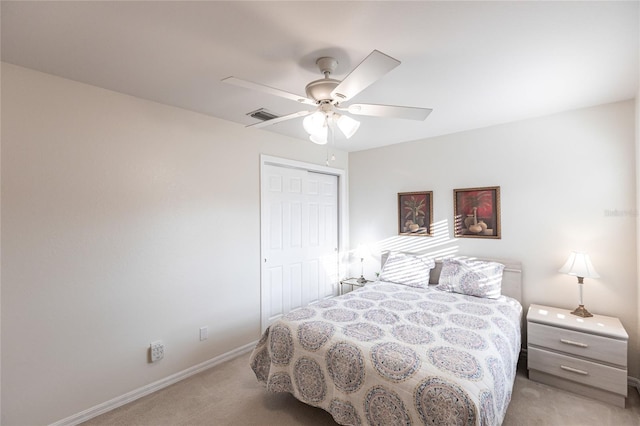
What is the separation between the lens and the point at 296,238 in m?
3.82

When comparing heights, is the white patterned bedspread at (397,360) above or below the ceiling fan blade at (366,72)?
below

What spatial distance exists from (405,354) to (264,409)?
122 cm

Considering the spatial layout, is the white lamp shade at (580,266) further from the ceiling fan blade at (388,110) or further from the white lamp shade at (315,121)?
the white lamp shade at (315,121)

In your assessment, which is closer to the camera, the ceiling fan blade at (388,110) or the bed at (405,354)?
the bed at (405,354)

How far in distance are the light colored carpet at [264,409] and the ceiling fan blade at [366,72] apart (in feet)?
7.24

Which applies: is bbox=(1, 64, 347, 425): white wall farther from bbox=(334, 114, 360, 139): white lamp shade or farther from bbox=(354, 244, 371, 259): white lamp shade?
bbox=(354, 244, 371, 259): white lamp shade

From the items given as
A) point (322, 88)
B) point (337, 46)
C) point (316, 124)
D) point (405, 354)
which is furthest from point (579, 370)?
point (337, 46)

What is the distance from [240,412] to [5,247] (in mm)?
1918

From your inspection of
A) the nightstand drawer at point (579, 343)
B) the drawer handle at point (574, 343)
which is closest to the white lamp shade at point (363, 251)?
the nightstand drawer at point (579, 343)

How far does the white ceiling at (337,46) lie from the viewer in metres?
1.41

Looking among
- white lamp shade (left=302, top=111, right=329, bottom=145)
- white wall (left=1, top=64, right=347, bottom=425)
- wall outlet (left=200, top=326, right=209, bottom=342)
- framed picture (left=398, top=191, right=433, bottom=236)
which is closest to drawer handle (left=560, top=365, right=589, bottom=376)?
framed picture (left=398, top=191, right=433, bottom=236)

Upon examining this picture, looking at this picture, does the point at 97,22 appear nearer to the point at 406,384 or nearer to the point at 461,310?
the point at 406,384

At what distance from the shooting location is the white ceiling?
4.63ft

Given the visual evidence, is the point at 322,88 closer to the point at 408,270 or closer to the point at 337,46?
the point at 337,46
